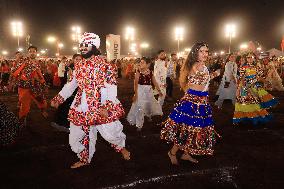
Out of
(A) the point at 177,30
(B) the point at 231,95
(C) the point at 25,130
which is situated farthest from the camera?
(A) the point at 177,30

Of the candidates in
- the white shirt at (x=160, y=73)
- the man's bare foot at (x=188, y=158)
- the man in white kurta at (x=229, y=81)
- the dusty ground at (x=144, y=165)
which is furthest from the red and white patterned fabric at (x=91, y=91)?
the man in white kurta at (x=229, y=81)

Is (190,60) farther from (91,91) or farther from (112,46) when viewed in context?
(112,46)

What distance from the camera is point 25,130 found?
822cm

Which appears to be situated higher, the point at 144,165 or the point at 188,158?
the point at 188,158

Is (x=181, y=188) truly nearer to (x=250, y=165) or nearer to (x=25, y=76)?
(x=250, y=165)

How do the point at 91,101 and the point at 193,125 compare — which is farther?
the point at 193,125

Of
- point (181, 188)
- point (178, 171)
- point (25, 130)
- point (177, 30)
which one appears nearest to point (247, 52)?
point (178, 171)

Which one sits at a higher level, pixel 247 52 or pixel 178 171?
pixel 247 52

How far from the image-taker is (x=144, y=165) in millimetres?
5625

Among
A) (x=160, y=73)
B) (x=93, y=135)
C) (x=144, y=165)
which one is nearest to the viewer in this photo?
(x=93, y=135)

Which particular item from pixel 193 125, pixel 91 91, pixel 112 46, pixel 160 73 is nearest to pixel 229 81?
pixel 160 73

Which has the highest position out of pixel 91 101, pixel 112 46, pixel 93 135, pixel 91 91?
pixel 112 46

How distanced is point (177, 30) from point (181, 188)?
25.9 meters

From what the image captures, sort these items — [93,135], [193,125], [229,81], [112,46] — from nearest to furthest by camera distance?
1. [193,125]
2. [93,135]
3. [229,81]
4. [112,46]
